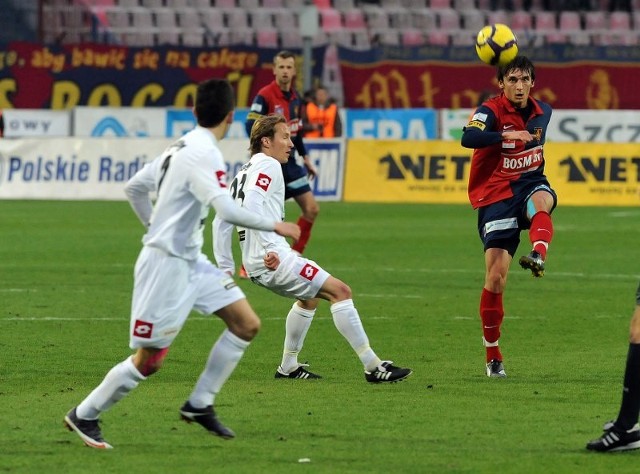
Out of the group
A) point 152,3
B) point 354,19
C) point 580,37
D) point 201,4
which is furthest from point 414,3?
point 152,3

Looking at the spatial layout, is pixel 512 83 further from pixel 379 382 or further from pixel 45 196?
pixel 45 196

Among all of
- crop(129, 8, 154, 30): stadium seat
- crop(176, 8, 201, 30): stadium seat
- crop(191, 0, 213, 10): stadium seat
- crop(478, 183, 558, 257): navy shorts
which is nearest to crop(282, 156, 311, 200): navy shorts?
crop(478, 183, 558, 257): navy shorts

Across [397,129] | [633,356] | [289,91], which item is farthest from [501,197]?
[397,129]

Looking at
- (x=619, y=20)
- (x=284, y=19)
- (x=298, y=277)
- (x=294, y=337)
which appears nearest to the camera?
(x=298, y=277)

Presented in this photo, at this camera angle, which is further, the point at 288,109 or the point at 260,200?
the point at 288,109

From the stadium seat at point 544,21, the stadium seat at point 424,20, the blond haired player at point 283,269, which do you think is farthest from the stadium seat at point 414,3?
the blond haired player at point 283,269

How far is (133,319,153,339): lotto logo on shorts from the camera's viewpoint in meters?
7.13

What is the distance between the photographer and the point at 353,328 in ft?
30.9

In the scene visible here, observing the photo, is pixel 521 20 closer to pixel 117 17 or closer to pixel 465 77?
pixel 465 77

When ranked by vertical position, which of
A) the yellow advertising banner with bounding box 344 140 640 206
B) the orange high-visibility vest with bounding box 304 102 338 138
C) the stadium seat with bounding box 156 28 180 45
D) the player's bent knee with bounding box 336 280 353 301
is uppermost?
the player's bent knee with bounding box 336 280 353 301

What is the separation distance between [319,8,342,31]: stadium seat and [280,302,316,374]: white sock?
1143 inches

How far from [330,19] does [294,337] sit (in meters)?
29.6

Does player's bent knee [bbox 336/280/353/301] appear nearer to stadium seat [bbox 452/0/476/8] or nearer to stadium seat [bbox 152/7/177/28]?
stadium seat [bbox 152/7/177/28]

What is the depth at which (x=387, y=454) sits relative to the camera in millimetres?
7141
